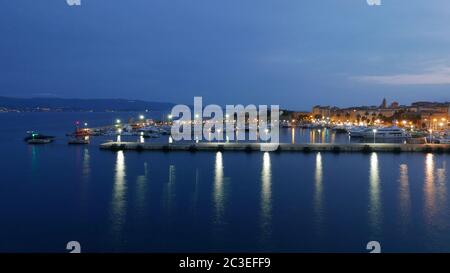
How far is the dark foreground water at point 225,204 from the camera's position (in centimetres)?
411

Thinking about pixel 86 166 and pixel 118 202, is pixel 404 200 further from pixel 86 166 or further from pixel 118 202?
pixel 86 166

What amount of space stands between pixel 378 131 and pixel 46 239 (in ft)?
48.6

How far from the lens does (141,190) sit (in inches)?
256

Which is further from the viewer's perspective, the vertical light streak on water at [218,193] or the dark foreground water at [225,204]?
the vertical light streak on water at [218,193]

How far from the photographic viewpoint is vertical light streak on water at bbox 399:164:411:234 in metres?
4.75

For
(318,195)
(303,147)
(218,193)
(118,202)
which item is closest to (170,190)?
(218,193)

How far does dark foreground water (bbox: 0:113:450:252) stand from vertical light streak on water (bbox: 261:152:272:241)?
1cm

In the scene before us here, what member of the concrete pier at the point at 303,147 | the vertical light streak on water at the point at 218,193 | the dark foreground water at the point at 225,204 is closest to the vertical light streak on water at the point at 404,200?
the dark foreground water at the point at 225,204

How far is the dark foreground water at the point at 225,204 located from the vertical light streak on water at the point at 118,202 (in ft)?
0.05

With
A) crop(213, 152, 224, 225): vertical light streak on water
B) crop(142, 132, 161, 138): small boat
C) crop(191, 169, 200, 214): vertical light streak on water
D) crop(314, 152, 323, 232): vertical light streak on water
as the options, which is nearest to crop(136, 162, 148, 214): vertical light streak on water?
crop(191, 169, 200, 214): vertical light streak on water

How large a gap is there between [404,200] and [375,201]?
0.41 metres

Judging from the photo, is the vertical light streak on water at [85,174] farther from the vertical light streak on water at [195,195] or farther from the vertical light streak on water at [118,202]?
the vertical light streak on water at [195,195]

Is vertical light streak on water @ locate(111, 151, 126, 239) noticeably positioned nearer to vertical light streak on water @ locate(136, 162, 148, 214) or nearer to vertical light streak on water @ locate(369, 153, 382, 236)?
vertical light streak on water @ locate(136, 162, 148, 214)
